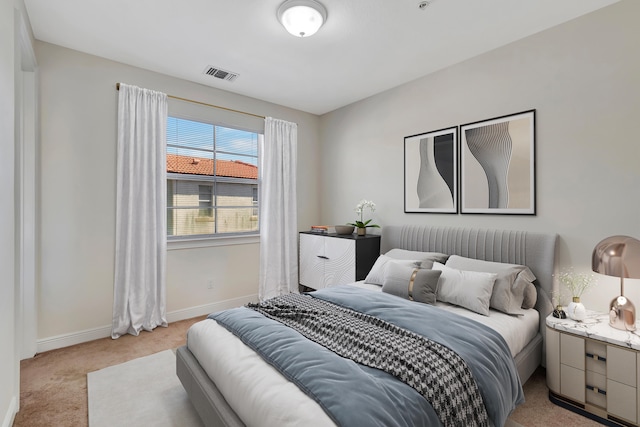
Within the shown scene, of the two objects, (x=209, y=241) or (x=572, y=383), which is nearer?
(x=572, y=383)

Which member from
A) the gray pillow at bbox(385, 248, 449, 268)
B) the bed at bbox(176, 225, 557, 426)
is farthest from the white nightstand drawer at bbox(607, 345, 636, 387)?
the gray pillow at bbox(385, 248, 449, 268)

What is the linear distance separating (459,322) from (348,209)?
2510 mm

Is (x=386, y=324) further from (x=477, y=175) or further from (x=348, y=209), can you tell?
(x=348, y=209)

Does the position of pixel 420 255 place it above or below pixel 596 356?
above

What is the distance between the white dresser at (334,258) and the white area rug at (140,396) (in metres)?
1.87

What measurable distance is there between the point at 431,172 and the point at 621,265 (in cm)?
172

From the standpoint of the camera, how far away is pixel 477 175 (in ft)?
9.62

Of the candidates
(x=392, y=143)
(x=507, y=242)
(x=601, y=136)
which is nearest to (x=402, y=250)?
(x=507, y=242)

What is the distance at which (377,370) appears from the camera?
1454 millimetres

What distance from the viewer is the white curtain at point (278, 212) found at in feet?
13.3

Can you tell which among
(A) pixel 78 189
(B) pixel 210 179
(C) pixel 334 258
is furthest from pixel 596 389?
(A) pixel 78 189

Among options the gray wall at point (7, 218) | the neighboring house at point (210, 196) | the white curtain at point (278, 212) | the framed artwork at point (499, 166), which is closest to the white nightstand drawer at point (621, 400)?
the framed artwork at point (499, 166)

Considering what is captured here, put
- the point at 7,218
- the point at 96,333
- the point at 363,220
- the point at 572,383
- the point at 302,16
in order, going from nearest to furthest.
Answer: the point at 7,218 < the point at 572,383 < the point at 302,16 < the point at 96,333 < the point at 363,220

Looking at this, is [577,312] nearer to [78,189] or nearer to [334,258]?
[334,258]
